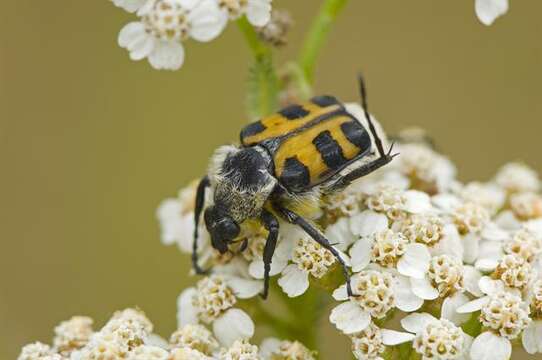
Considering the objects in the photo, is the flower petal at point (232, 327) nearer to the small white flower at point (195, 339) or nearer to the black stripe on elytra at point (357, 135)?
the small white flower at point (195, 339)

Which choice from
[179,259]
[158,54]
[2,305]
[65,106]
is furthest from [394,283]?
[65,106]

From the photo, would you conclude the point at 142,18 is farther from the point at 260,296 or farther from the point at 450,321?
the point at 450,321

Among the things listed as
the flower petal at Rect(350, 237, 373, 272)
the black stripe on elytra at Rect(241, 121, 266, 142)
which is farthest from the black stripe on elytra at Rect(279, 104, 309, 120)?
the flower petal at Rect(350, 237, 373, 272)

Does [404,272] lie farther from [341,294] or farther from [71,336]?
[71,336]

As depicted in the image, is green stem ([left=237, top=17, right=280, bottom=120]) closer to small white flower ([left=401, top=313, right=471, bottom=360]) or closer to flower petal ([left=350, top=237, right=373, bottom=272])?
flower petal ([left=350, top=237, right=373, bottom=272])

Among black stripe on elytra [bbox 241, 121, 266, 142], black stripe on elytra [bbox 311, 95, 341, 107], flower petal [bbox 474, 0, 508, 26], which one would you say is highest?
black stripe on elytra [bbox 241, 121, 266, 142]

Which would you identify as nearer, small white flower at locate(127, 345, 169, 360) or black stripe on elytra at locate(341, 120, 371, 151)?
small white flower at locate(127, 345, 169, 360)

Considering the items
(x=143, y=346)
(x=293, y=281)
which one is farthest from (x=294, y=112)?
(x=143, y=346)
